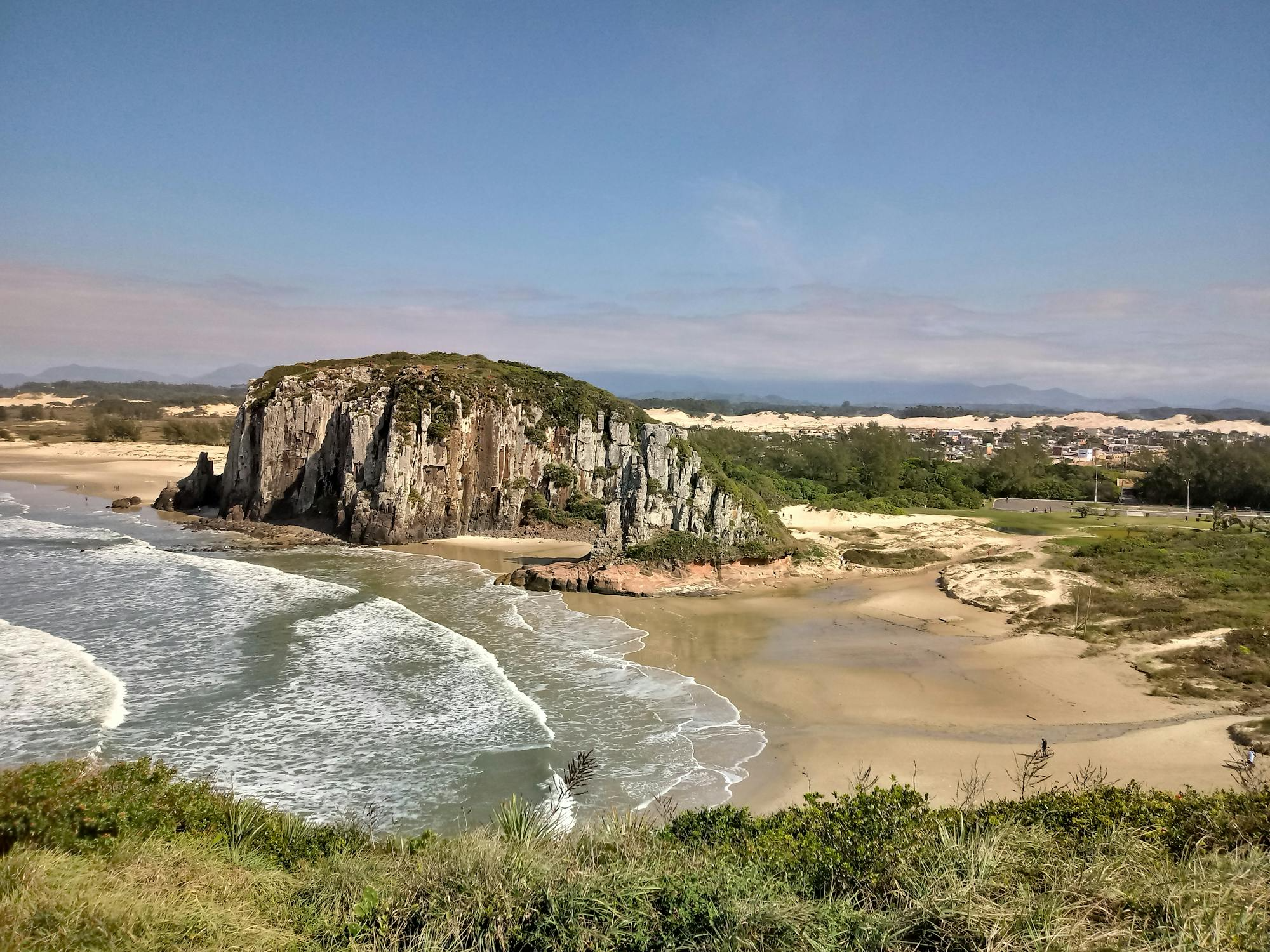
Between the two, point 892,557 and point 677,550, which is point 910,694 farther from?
point 892,557

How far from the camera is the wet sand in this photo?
12.8 meters

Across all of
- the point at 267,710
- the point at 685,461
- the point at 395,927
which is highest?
the point at 685,461

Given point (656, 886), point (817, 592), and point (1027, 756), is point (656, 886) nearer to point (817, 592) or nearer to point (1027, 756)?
point (1027, 756)

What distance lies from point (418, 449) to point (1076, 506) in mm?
46269

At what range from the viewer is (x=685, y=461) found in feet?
95.2

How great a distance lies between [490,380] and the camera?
41906mm

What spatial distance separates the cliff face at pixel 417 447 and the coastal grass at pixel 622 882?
2867 cm

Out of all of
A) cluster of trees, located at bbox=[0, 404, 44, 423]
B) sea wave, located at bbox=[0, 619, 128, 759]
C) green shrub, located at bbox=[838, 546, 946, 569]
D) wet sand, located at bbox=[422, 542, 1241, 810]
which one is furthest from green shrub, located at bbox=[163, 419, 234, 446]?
green shrub, located at bbox=[838, 546, 946, 569]

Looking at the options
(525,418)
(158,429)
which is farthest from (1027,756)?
(158,429)

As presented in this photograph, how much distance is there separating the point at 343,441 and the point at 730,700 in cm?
3040

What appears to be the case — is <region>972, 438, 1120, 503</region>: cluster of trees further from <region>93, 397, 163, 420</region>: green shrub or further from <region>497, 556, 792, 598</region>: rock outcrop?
<region>93, 397, 163, 420</region>: green shrub

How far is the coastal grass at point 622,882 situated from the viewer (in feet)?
16.3

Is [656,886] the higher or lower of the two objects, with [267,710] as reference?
higher

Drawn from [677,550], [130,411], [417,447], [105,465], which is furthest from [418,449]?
[130,411]
